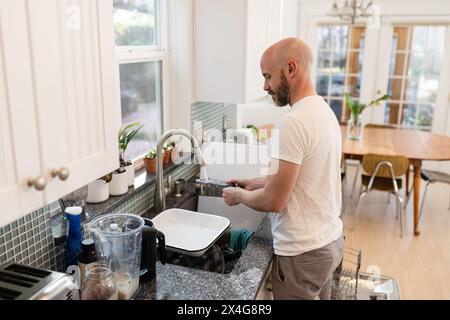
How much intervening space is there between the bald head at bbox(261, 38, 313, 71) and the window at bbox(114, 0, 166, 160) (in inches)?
30.3

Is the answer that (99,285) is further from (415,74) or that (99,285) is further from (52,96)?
(415,74)

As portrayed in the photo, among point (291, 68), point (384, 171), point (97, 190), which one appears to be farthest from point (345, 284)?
point (384, 171)

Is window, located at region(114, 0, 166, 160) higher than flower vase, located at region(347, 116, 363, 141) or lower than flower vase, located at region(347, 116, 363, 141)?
higher

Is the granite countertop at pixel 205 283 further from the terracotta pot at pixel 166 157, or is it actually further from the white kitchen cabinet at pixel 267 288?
the terracotta pot at pixel 166 157

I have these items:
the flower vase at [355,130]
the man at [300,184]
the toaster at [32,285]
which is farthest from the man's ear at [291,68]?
the flower vase at [355,130]

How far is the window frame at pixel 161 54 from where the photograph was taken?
1974 mm

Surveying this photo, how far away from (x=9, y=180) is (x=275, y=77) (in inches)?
39.7

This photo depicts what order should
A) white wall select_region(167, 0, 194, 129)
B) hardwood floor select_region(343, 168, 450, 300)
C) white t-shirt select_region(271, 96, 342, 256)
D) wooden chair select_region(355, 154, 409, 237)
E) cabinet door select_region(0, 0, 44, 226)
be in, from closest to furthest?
cabinet door select_region(0, 0, 44, 226), white t-shirt select_region(271, 96, 342, 256), white wall select_region(167, 0, 194, 129), hardwood floor select_region(343, 168, 450, 300), wooden chair select_region(355, 154, 409, 237)

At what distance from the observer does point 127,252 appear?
1228 mm

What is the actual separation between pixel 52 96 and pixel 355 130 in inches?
149

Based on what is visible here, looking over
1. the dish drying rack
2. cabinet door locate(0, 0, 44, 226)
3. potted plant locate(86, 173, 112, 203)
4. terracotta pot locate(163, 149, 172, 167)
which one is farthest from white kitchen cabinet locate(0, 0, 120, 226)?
the dish drying rack

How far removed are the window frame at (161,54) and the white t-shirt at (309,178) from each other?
2.93 ft

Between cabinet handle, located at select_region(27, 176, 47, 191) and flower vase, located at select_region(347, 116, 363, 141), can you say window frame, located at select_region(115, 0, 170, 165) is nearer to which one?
cabinet handle, located at select_region(27, 176, 47, 191)

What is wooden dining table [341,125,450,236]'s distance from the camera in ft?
11.9
